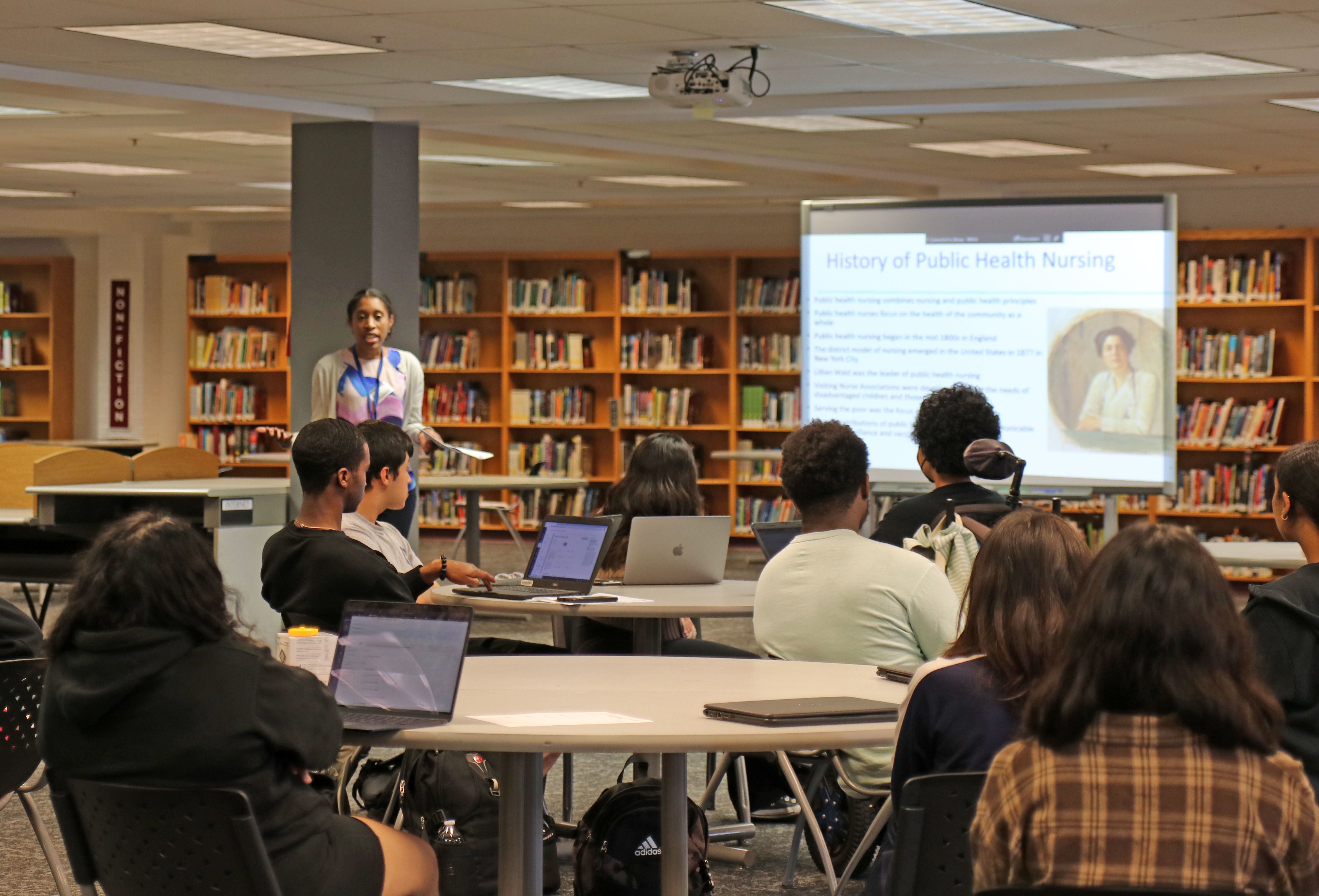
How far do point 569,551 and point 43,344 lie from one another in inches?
431

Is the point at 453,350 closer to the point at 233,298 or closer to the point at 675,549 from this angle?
the point at 233,298

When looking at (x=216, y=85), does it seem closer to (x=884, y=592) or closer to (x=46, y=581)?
(x=46, y=581)

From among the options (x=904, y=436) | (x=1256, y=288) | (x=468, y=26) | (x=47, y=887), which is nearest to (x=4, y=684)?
(x=47, y=887)

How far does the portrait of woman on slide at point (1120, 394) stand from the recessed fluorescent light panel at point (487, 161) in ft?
13.8

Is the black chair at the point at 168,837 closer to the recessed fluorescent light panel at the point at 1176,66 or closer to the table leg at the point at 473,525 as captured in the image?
the recessed fluorescent light panel at the point at 1176,66

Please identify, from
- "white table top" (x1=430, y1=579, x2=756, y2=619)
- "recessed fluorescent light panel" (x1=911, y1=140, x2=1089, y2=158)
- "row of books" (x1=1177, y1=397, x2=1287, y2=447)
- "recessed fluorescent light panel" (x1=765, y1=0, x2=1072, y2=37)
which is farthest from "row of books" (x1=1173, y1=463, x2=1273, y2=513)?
"white table top" (x1=430, y1=579, x2=756, y2=619)

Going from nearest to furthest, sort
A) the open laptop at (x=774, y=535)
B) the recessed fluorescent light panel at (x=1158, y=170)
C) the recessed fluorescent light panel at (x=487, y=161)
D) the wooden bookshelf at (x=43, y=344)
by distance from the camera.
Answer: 1. the open laptop at (x=774, y=535)
2. the recessed fluorescent light panel at (x=487, y=161)
3. the recessed fluorescent light panel at (x=1158, y=170)
4. the wooden bookshelf at (x=43, y=344)

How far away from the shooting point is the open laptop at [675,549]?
4.35 meters

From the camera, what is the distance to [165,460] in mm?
7195

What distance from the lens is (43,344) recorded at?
1362 centimetres

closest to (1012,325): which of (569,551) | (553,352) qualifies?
(569,551)

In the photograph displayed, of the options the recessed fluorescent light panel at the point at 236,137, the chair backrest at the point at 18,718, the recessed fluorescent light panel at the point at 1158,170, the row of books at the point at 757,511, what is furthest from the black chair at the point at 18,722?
the row of books at the point at 757,511

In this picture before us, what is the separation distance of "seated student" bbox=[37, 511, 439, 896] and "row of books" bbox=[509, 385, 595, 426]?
1017 centimetres

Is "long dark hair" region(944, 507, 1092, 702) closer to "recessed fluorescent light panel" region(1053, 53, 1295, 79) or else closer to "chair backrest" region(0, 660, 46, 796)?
"chair backrest" region(0, 660, 46, 796)
